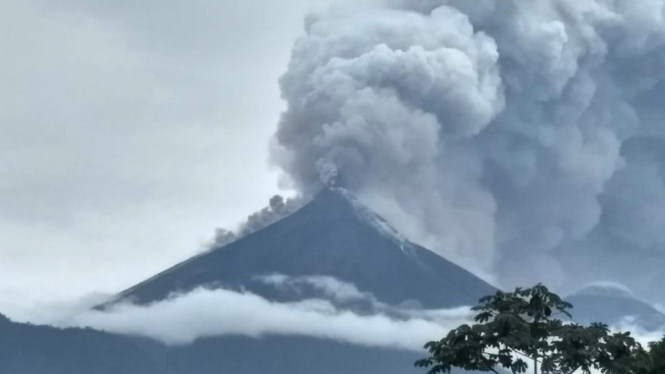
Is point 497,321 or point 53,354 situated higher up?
point 53,354

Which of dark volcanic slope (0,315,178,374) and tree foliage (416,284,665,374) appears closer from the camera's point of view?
tree foliage (416,284,665,374)

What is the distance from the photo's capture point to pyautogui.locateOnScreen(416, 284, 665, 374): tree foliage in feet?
51.8

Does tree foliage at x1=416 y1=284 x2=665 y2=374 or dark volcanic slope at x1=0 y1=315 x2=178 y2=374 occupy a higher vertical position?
dark volcanic slope at x1=0 y1=315 x2=178 y2=374

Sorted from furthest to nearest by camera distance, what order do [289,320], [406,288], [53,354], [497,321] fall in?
[53,354], [289,320], [406,288], [497,321]

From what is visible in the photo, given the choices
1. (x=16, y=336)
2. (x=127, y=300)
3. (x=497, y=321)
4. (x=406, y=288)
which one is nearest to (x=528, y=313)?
(x=497, y=321)

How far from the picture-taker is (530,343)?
15781 millimetres

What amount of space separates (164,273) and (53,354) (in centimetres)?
1961

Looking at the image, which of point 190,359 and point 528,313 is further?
point 190,359

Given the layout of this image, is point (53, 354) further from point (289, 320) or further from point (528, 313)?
point (528, 313)

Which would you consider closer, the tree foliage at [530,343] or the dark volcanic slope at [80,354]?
the tree foliage at [530,343]

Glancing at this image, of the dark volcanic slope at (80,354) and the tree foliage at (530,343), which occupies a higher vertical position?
the dark volcanic slope at (80,354)

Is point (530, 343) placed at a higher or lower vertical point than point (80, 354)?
lower

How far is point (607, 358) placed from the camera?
53.2 ft

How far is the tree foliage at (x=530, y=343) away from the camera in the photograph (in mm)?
15789
